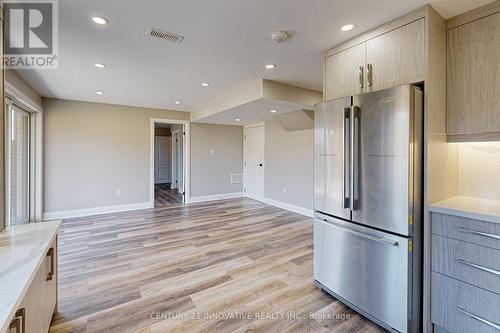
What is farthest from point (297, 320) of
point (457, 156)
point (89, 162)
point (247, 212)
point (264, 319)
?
point (89, 162)

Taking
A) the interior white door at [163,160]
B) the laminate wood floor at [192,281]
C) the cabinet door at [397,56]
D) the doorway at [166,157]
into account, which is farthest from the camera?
the interior white door at [163,160]

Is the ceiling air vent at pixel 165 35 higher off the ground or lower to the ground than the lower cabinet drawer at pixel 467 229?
higher

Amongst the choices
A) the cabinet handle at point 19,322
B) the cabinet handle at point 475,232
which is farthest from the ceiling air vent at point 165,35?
the cabinet handle at point 475,232

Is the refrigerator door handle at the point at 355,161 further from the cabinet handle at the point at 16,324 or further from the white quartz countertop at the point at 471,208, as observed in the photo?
the cabinet handle at the point at 16,324

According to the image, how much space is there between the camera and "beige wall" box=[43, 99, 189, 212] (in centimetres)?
477

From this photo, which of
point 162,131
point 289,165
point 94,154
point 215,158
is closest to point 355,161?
point 289,165

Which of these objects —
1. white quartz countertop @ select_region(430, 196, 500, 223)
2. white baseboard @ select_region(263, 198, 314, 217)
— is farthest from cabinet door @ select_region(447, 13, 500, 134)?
white baseboard @ select_region(263, 198, 314, 217)

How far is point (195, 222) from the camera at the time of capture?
15.1 ft

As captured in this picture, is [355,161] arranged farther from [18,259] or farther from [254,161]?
[254,161]

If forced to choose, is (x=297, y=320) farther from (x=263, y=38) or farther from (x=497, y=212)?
(x=263, y=38)

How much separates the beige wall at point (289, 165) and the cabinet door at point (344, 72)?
2.54 metres

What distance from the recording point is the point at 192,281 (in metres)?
2.49

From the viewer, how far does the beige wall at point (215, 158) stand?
6.44 metres

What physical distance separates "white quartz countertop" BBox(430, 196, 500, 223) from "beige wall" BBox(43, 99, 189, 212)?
18.4 feet
